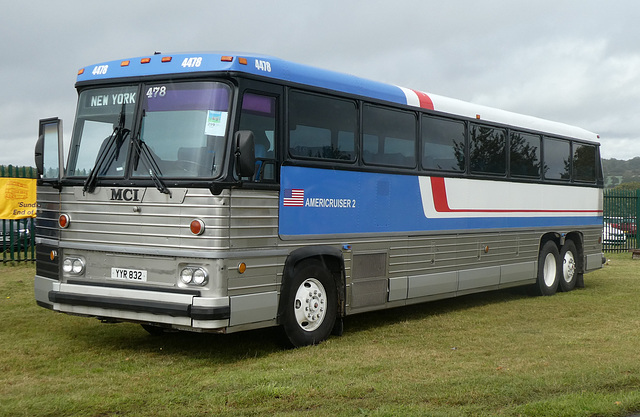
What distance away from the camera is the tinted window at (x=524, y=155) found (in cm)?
1367

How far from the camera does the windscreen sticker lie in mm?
7969

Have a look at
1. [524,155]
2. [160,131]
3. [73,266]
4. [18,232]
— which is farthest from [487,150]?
[18,232]

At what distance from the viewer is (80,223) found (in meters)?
8.69

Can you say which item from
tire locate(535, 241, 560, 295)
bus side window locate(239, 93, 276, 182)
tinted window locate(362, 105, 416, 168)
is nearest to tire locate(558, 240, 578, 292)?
tire locate(535, 241, 560, 295)

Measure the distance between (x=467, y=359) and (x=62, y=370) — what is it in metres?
4.17

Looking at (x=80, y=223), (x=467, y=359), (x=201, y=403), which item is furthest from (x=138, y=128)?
(x=467, y=359)

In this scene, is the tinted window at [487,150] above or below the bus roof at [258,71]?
below

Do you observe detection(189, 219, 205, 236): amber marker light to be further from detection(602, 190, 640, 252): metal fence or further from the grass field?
detection(602, 190, 640, 252): metal fence

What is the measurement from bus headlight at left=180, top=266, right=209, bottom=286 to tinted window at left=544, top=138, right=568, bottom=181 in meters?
8.82

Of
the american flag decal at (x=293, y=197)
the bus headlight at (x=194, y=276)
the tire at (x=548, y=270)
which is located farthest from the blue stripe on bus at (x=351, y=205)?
the tire at (x=548, y=270)

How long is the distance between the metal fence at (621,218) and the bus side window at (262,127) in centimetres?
2112

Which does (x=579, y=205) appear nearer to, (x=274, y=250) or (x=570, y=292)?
(x=570, y=292)

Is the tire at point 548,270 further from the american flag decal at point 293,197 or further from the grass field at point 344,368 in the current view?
the american flag decal at point 293,197

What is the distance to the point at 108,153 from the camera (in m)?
8.53
